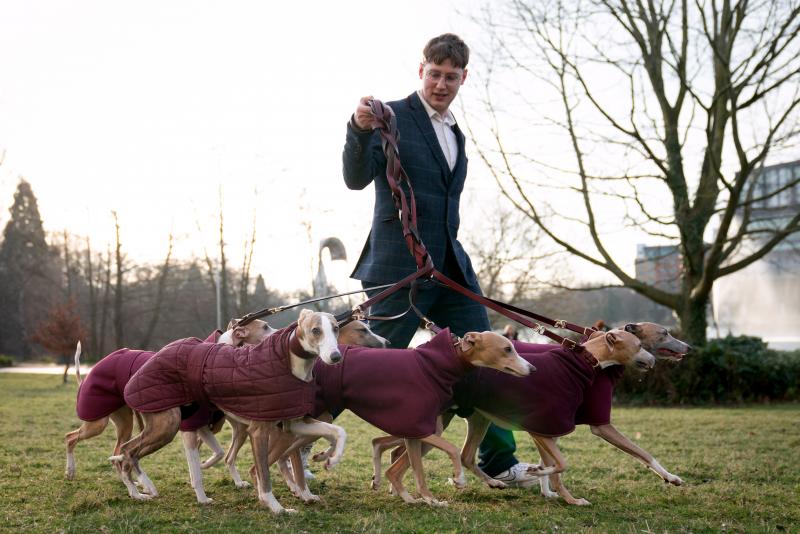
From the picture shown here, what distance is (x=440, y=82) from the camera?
15.3 feet

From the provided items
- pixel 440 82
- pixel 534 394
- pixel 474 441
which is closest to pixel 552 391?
pixel 534 394

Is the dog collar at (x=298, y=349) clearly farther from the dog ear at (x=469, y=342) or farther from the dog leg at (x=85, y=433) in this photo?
the dog leg at (x=85, y=433)

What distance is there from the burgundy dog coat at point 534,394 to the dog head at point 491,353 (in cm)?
18

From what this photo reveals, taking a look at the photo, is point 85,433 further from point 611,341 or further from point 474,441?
→ point 611,341

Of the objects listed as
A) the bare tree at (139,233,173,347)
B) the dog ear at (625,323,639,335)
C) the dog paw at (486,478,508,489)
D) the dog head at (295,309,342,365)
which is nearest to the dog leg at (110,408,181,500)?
the dog head at (295,309,342,365)

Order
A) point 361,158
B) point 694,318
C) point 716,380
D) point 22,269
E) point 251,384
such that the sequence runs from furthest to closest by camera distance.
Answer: point 22,269, point 694,318, point 716,380, point 361,158, point 251,384

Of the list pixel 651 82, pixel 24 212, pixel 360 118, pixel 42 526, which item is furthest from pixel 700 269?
pixel 24 212

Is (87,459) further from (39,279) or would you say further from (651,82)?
(39,279)

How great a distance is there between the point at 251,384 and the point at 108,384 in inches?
54.7

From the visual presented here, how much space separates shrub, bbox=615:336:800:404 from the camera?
1363 cm

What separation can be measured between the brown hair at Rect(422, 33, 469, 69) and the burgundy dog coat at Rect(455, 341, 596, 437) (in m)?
1.80

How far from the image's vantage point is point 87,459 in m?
6.58

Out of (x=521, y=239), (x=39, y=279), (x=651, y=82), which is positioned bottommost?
(x=39, y=279)

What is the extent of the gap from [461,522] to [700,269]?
1209 cm
